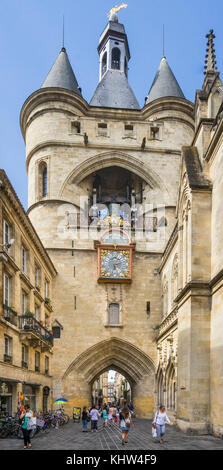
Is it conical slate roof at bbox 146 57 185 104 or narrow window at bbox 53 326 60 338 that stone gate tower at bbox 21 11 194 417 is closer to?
conical slate roof at bbox 146 57 185 104

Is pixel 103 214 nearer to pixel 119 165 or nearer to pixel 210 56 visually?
pixel 119 165

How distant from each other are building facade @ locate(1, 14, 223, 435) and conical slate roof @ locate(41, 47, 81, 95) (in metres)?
0.10

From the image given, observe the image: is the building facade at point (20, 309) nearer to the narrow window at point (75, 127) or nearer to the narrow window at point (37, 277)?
the narrow window at point (37, 277)

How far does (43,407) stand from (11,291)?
8.84 meters

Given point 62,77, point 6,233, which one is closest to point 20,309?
point 6,233

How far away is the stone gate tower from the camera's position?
2759 cm

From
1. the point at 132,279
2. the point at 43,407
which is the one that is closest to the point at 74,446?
the point at 43,407

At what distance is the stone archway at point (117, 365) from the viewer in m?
27.0

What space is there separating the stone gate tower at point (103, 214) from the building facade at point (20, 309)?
12.2 feet

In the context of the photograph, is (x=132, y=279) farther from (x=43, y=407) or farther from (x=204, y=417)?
(x=204, y=417)

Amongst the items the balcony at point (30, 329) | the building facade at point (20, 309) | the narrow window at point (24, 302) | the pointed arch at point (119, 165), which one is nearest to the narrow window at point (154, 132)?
the pointed arch at point (119, 165)

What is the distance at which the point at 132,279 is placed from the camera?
93.7 ft

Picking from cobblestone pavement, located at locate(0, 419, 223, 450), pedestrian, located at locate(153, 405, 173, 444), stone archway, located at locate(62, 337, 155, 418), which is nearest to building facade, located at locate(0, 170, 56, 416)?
cobblestone pavement, located at locate(0, 419, 223, 450)

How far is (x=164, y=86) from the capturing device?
34.3m
